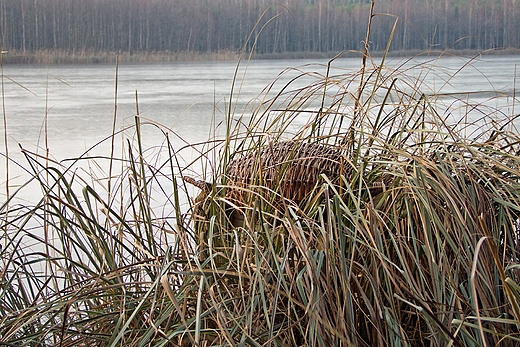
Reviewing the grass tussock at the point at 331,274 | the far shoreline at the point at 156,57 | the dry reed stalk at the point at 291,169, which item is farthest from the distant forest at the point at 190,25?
the grass tussock at the point at 331,274

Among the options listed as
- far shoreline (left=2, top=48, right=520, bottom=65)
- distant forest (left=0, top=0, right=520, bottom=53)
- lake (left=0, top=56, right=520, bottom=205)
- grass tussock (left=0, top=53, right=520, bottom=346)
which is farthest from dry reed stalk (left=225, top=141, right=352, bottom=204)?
far shoreline (left=2, top=48, right=520, bottom=65)

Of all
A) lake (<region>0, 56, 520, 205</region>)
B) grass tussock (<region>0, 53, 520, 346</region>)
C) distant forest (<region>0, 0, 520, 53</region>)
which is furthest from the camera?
distant forest (<region>0, 0, 520, 53</region>)

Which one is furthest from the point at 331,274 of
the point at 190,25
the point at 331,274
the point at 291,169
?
the point at 190,25

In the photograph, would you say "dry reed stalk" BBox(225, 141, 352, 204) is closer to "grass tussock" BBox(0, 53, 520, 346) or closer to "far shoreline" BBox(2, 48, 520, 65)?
"grass tussock" BBox(0, 53, 520, 346)

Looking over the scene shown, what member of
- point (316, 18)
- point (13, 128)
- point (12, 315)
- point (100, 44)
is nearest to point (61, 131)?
point (13, 128)

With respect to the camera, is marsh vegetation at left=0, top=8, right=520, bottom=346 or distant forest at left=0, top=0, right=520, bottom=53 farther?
distant forest at left=0, top=0, right=520, bottom=53

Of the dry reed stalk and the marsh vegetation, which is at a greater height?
the dry reed stalk

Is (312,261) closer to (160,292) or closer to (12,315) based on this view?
(160,292)

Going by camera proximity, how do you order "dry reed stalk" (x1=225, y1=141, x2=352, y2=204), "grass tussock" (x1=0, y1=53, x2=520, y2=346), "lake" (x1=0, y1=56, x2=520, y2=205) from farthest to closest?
1. "lake" (x1=0, y1=56, x2=520, y2=205)
2. "dry reed stalk" (x1=225, y1=141, x2=352, y2=204)
3. "grass tussock" (x1=0, y1=53, x2=520, y2=346)

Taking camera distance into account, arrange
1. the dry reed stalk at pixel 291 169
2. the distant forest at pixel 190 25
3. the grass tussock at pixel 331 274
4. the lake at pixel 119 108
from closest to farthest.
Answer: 1. the grass tussock at pixel 331 274
2. the dry reed stalk at pixel 291 169
3. the lake at pixel 119 108
4. the distant forest at pixel 190 25

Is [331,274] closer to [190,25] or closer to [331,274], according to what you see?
[331,274]

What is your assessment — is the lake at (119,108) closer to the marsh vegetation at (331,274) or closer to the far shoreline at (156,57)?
the marsh vegetation at (331,274)

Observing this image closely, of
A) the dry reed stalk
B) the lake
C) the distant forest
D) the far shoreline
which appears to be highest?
the distant forest

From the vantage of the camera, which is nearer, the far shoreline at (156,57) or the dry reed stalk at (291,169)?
the dry reed stalk at (291,169)
